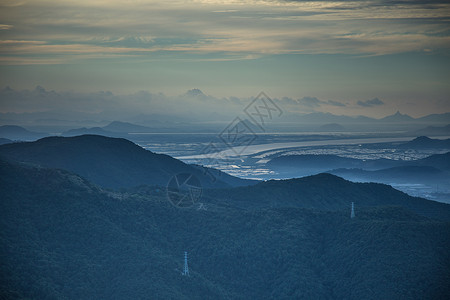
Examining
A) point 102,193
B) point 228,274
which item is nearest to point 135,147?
point 102,193

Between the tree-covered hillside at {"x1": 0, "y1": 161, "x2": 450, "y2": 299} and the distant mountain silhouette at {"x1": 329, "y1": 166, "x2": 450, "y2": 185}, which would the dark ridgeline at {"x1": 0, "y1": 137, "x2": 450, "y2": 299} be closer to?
the tree-covered hillside at {"x1": 0, "y1": 161, "x2": 450, "y2": 299}

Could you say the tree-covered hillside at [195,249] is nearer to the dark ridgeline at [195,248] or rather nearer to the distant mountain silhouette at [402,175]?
the dark ridgeline at [195,248]

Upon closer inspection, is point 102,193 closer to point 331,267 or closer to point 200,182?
point 331,267

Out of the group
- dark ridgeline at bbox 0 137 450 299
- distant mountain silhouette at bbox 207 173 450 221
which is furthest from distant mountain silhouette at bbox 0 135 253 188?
dark ridgeline at bbox 0 137 450 299

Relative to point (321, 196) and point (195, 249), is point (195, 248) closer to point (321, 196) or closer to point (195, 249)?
point (195, 249)

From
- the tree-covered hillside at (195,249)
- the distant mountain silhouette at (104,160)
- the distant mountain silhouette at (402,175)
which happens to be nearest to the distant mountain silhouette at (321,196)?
the tree-covered hillside at (195,249)

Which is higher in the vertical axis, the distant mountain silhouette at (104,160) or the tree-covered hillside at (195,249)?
the distant mountain silhouette at (104,160)

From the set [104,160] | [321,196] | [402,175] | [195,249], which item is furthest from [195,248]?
[402,175]
